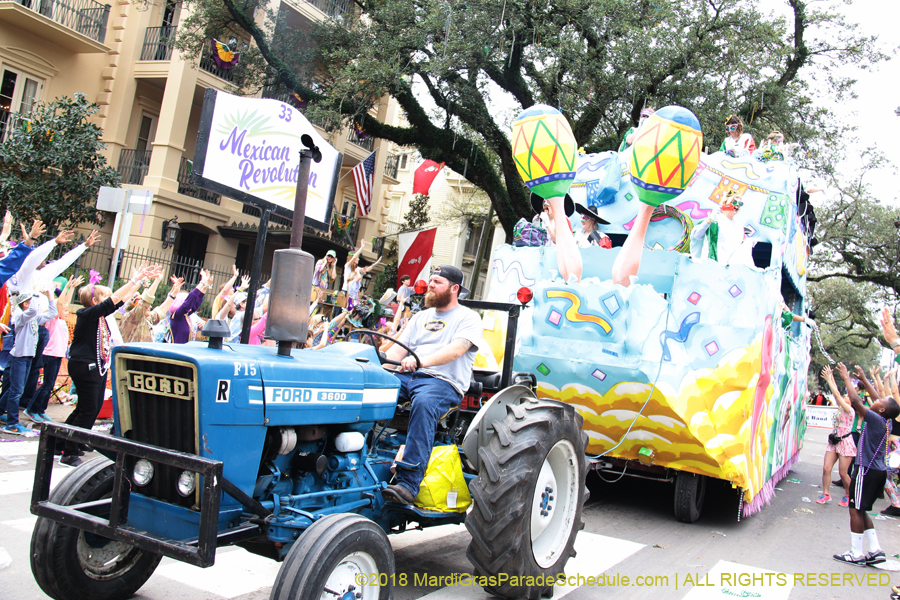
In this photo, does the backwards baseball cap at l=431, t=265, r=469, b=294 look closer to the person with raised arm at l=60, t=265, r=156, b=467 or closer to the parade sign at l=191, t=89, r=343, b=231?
the parade sign at l=191, t=89, r=343, b=231

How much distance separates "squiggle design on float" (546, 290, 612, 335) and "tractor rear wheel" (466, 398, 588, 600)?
142 cm

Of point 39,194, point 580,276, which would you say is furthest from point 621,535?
point 39,194

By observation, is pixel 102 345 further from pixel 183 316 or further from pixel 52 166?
pixel 52 166

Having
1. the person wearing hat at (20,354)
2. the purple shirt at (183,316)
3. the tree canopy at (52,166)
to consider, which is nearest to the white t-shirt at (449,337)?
the purple shirt at (183,316)

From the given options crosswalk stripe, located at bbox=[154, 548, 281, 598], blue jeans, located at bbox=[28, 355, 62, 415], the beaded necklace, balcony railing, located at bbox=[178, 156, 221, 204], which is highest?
balcony railing, located at bbox=[178, 156, 221, 204]

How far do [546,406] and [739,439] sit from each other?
2.78 metres

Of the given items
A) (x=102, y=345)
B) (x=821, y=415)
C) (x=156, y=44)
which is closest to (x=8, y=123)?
(x=156, y=44)

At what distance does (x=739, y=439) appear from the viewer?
6.16 m

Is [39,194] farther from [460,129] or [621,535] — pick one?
[621,535]

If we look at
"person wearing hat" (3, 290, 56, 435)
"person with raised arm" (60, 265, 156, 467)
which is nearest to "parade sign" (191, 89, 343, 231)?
"person with raised arm" (60, 265, 156, 467)

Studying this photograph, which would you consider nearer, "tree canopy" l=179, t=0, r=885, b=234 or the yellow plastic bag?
the yellow plastic bag

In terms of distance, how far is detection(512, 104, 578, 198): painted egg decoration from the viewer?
5.77 m

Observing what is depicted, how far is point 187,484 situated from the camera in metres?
2.99

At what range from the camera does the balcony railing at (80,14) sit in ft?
55.6
